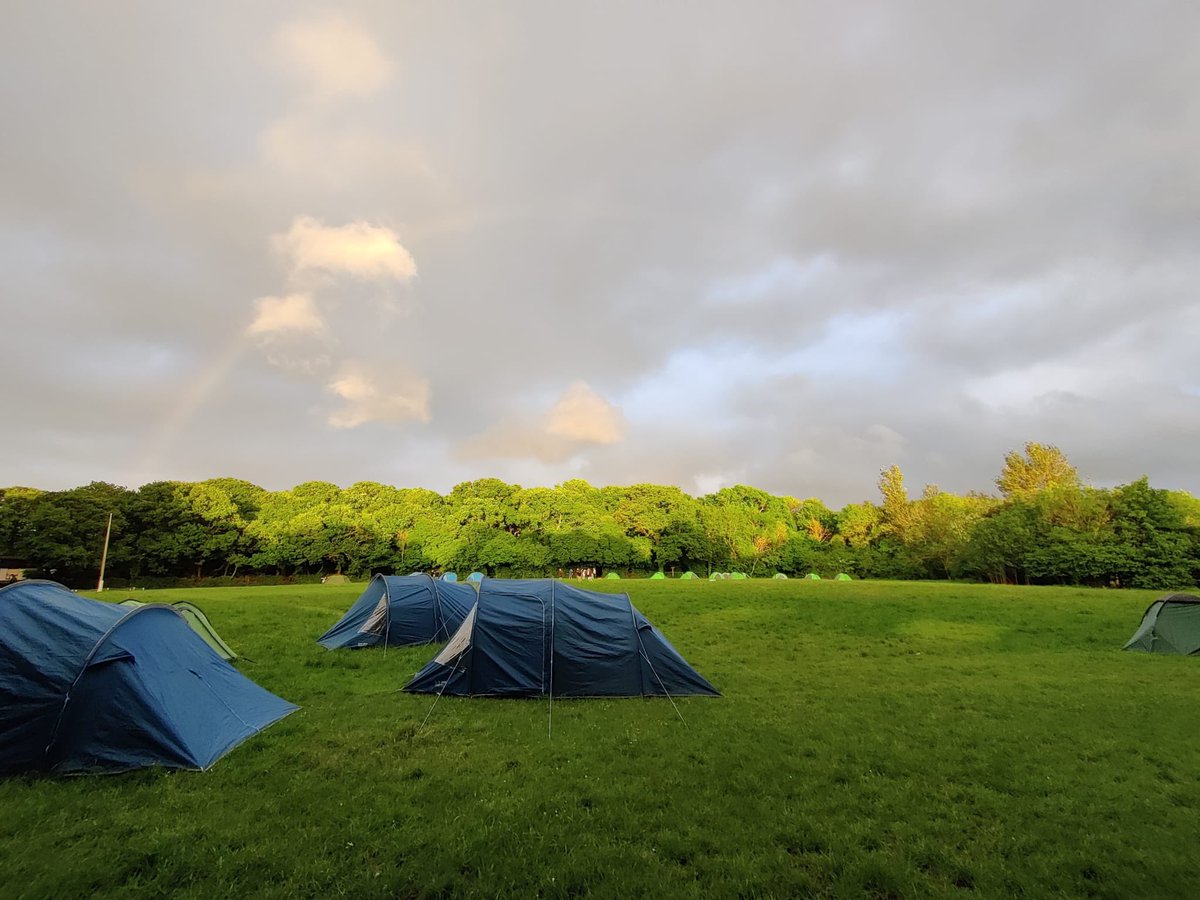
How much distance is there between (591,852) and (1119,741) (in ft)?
36.3

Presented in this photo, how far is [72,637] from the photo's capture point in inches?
347

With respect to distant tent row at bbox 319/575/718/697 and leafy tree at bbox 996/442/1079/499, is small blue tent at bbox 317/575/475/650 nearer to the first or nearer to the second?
distant tent row at bbox 319/575/718/697

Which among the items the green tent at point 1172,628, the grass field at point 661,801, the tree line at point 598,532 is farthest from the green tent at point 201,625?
the tree line at point 598,532

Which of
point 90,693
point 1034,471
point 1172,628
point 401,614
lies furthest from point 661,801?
point 1034,471

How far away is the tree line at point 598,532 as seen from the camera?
53.6 meters

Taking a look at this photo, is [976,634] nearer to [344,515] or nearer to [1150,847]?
[1150,847]

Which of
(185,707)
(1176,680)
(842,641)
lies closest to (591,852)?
(185,707)

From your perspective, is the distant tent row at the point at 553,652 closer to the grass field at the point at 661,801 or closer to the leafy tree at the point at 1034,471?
the grass field at the point at 661,801

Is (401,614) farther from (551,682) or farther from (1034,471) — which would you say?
(1034,471)

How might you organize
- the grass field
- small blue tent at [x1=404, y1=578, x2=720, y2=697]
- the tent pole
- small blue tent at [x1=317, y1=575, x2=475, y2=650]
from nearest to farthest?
1. the grass field
2. the tent pole
3. small blue tent at [x1=404, y1=578, x2=720, y2=697]
4. small blue tent at [x1=317, y1=575, x2=475, y2=650]

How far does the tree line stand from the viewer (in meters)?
53.6

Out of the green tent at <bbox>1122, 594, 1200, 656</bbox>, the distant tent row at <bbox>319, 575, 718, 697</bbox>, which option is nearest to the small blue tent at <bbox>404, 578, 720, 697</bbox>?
the distant tent row at <bbox>319, 575, 718, 697</bbox>

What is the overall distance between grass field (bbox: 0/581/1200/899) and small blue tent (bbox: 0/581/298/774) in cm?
44

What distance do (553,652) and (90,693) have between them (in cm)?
863
